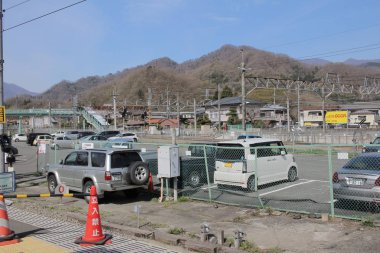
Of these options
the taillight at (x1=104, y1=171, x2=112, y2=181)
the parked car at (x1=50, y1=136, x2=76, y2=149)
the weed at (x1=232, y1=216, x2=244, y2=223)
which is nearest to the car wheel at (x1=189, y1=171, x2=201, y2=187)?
the taillight at (x1=104, y1=171, x2=112, y2=181)

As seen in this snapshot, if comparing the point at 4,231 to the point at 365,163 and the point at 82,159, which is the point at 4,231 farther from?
the point at 365,163

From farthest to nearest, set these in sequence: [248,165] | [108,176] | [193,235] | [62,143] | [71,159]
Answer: [62,143] → [71,159] → [248,165] → [108,176] → [193,235]

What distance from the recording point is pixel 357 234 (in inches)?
355

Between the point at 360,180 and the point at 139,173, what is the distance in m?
6.41

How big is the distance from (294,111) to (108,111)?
5915 centimetres

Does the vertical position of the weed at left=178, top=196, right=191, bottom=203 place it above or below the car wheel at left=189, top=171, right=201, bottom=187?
below

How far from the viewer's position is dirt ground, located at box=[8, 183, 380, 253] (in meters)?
8.50

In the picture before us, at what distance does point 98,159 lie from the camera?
13945 millimetres

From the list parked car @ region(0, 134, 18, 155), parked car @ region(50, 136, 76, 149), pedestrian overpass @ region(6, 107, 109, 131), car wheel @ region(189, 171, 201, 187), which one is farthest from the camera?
pedestrian overpass @ region(6, 107, 109, 131)

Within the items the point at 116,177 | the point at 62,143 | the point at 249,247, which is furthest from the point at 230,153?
the point at 62,143

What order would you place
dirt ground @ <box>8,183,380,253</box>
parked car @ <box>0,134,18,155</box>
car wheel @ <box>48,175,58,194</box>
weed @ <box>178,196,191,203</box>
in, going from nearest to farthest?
dirt ground @ <box>8,183,380,253</box> < weed @ <box>178,196,191,203</box> < car wheel @ <box>48,175,58,194</box> < parked car @ <box>0,134,18,155</box>

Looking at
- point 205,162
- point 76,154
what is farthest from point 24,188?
point 205,162

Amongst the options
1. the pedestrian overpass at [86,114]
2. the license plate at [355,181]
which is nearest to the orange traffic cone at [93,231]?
the license plate at [355,181]

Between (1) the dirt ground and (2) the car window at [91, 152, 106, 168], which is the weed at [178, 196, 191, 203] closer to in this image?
(1) the dirt ground
